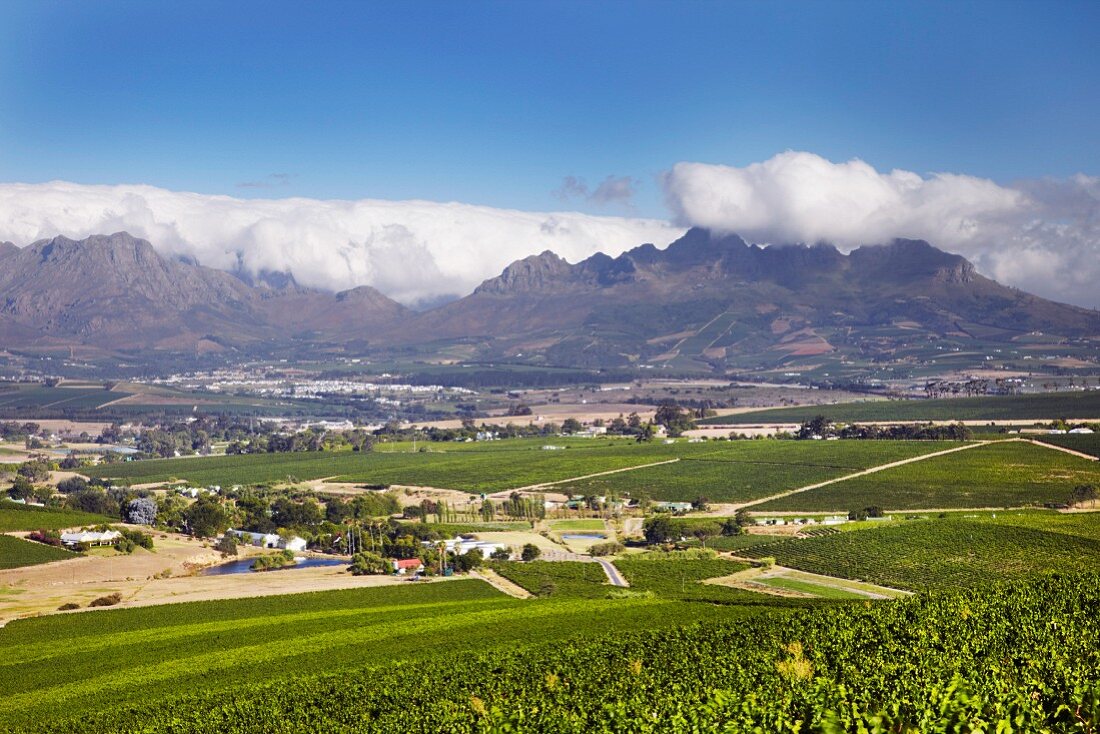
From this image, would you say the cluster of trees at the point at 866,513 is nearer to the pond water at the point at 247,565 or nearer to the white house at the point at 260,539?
the pond water at the point at 247,565

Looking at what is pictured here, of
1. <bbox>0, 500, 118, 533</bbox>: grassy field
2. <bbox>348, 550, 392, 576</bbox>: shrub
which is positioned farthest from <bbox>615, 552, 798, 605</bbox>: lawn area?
<bbox>0, 500, 118, 533</bbox>: grassy field

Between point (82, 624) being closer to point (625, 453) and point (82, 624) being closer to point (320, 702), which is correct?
point (320, 702)

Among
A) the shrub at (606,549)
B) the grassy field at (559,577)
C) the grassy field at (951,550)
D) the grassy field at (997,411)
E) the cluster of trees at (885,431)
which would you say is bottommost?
the shrub at (606,549)

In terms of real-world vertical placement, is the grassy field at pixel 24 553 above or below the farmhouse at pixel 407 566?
above

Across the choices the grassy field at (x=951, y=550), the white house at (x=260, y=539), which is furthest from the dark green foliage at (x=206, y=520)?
the grassy field at (x=951, y=550)

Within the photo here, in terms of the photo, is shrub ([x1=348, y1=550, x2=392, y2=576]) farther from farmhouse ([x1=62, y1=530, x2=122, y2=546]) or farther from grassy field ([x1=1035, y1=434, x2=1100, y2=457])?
grassy field ([x1=1035, y1=434, x2=1100, y2=457])

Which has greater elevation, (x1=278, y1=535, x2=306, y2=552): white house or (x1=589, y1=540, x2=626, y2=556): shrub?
(x1=589, y1=540, x2=626, y2=556): shrub
